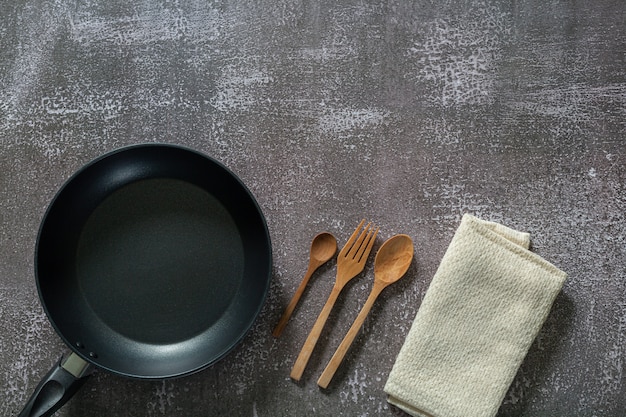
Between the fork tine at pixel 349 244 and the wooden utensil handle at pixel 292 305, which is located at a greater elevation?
the fork tine at pixel 349 244

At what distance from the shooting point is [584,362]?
0.82 metres

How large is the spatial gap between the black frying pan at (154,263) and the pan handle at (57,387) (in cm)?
4

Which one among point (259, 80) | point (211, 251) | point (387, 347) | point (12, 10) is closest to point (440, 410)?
point (387, 347)

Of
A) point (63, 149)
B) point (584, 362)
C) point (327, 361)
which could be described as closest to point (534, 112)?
point (584, 362)

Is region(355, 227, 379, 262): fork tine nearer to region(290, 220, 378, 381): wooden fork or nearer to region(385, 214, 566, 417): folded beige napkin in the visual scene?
region(290, 220, 378, 381): wooden fork

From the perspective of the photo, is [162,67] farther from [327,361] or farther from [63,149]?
[327,361]

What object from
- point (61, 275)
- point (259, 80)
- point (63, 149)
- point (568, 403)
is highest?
point (259, 80)

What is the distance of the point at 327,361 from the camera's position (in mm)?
823

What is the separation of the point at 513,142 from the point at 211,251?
527 millimetres

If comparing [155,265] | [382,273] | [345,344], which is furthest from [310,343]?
[155,265]

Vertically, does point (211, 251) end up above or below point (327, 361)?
above

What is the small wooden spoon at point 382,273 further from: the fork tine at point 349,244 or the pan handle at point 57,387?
the pan handle at point 57,387

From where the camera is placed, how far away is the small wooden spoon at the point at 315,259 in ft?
2.68

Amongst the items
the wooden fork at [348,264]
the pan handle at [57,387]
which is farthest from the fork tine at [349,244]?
the pan handle at [57,387]
